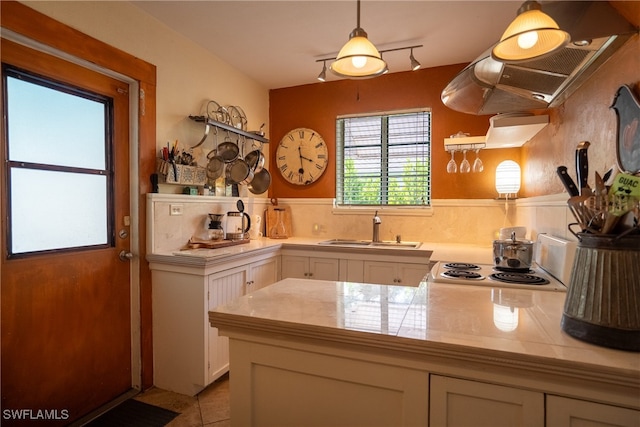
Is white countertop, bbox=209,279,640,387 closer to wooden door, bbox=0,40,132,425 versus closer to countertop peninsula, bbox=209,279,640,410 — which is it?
countertop peninsula, bbox=209,279,640,410

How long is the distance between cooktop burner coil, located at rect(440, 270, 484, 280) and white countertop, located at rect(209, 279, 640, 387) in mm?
168

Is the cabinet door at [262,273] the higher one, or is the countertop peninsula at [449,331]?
the countertop peninsula at [449,331]

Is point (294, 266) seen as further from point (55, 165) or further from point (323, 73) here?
point (55, 165)

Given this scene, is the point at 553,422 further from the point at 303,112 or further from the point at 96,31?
the point at 303,112

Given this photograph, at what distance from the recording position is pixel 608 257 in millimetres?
795

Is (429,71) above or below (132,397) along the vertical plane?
above

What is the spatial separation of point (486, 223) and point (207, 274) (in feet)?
7.92

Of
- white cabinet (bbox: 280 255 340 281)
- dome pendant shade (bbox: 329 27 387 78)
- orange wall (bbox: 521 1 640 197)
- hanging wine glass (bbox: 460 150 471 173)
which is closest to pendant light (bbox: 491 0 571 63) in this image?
orange wall (bbox: 521 1 640 197)

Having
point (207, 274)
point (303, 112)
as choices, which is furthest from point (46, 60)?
point (303, 112)

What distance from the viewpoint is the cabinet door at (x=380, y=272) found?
2.73 metres

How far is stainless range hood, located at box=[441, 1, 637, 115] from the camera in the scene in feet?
3.79

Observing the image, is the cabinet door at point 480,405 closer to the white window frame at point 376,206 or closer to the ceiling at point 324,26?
the ceiling at point 324,26

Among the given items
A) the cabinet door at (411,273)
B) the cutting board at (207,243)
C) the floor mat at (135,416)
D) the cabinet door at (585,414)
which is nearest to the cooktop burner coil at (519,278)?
the cabinet door at (585,414)

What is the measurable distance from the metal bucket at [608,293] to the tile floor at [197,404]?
1.91 meters
